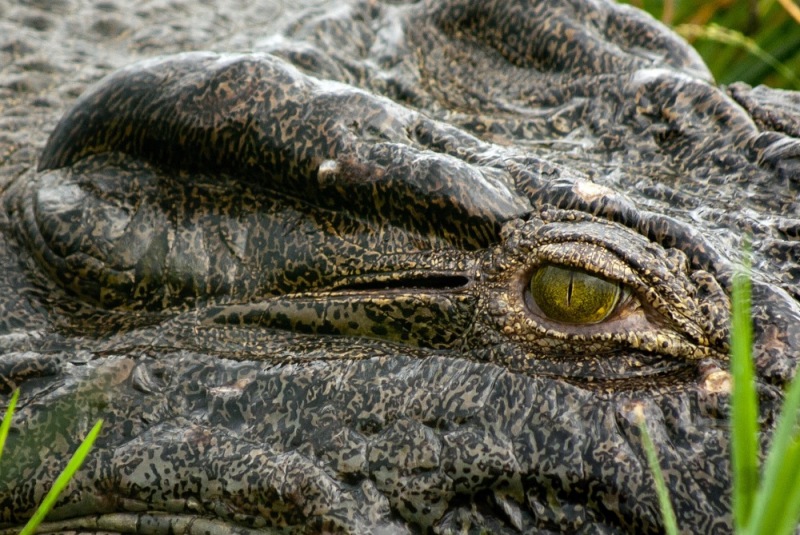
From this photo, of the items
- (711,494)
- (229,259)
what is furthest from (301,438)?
(711,494)

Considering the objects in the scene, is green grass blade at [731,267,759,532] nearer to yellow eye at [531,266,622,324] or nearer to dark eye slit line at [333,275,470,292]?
yellow eye at [531,266,622,324]

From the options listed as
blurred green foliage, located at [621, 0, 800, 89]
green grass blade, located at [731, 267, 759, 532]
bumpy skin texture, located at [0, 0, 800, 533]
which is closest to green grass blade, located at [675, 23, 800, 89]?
blurred green foliage, located at [621, 0, 800, 89]

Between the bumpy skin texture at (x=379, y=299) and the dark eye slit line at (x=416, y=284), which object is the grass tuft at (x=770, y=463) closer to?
the bumpy skin texture at (x=379, y=299)

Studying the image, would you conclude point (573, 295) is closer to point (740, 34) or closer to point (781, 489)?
point (781, 489)

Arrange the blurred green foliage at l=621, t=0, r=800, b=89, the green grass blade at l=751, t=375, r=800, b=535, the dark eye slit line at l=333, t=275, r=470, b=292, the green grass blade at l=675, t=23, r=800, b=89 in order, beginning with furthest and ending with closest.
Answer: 1. the blurred green foliage at l=621, t=0, r=800, b=89
2. the green grass blade at l=675, t=23, r=800, b=89
3. the dark eye slit line at l=333, t=275, r=470, b=292
4. the green grass blade at l=751, t=375, r=800, b=535

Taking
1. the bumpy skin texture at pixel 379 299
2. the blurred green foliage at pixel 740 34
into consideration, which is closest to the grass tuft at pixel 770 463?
the bumpy skin texture at pixel 379 299

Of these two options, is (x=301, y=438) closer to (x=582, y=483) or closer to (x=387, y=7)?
(x=582, y=483)

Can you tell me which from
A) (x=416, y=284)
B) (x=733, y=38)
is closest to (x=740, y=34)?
(x=733, y=38)

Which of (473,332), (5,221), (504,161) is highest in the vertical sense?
(504,161)
